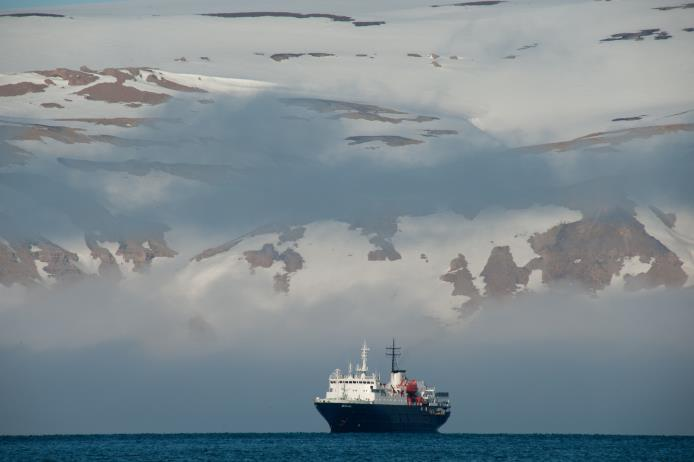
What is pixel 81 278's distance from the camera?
7018 inches

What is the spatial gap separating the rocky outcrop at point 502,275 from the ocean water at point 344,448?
3223 cm

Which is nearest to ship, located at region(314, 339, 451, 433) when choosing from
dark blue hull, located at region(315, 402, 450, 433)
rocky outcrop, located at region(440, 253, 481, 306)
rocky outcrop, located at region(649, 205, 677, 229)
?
dark blue hull, located at region(315, 402, 450, 433)

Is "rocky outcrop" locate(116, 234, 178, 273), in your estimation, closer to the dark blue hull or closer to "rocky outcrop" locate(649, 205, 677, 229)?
the dark blue hull

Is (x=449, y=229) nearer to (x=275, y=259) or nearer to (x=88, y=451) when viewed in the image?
(x=275, y=259)

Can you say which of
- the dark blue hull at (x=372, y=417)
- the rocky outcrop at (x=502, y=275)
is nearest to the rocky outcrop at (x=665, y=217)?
the rocky outcrop at (x=502, y=275)

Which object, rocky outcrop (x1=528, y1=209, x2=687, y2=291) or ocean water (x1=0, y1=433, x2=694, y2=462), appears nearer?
ocean water (x1=0, y1=433, x2=694, y2=462)

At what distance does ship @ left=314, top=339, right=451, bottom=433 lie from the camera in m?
143

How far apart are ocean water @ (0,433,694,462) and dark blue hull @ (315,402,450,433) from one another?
2.21 metres

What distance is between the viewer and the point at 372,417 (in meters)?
143

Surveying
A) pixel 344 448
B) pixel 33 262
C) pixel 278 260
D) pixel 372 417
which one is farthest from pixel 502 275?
pixel 344 448

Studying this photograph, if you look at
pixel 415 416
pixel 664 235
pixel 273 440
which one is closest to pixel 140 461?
pixel 273 440

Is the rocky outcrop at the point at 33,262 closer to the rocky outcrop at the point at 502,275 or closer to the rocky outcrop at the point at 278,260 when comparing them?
the rocky outcrop at the point at 278,260

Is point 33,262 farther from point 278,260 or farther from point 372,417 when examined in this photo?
point 372,417

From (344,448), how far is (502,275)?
66.2 m
